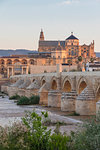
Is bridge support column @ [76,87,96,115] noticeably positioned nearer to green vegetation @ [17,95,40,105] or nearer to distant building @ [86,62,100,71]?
green vegetation @ [17,95,40,105]

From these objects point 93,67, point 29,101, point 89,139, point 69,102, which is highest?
point 93,67

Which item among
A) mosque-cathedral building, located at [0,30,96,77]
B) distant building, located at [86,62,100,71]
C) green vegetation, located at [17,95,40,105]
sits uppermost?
mosque-cathedral building, located at [0,30,96,77]

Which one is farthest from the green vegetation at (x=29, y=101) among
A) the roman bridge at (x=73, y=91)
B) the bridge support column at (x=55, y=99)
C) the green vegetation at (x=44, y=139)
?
the green vegetation at (x=44, y=139)

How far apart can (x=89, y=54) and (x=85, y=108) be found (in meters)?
123

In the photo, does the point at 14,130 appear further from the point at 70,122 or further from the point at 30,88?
the point at 30,88

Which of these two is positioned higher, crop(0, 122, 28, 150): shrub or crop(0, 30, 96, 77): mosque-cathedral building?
crop(0, 30, 96, 77): mosque-cathedral building

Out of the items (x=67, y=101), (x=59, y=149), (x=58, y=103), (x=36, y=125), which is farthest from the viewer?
(x=58, y=103)

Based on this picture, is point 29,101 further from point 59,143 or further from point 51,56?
point 51,56

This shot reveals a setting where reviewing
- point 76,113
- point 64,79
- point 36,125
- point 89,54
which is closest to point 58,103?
point 64,79

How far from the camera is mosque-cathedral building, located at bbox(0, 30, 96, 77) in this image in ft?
420

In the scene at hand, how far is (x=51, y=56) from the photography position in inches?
5197

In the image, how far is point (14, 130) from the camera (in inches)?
525

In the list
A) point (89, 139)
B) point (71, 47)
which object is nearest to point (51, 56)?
point (71, 47)

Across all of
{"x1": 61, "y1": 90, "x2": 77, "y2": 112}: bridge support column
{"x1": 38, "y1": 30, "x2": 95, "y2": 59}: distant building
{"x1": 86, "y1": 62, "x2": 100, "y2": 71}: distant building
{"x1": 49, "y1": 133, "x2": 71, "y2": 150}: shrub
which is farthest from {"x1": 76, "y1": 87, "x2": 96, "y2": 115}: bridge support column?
{"x1": 38, "y1": 30, "x2": 95, "y2": 59}: distant building
